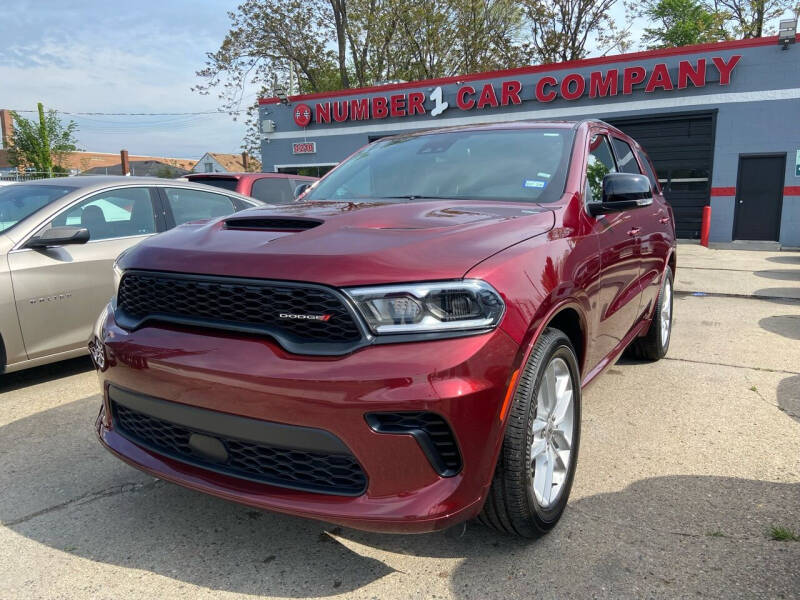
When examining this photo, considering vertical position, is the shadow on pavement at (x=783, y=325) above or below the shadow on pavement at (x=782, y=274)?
above

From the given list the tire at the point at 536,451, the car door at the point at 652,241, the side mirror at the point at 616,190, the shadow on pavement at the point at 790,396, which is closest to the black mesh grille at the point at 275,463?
the tire at the point at 536,451

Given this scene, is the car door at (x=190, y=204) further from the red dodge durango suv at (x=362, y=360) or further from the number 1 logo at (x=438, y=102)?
the number 1 logo at (x=438, y=102)

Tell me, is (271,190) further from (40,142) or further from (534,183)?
(40,142)

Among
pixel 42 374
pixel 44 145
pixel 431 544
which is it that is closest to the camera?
pixel 431 544

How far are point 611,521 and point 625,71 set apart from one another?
53.4 ft

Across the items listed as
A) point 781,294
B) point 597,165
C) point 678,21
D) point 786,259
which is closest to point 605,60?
point 786,259

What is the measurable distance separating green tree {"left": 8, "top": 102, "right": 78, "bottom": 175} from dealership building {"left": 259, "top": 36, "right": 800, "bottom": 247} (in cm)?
2816

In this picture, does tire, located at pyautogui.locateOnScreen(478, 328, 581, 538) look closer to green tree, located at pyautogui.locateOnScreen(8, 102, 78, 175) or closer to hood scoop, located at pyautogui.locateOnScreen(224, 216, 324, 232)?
hood scoop, located at pyautogui.locateOnScreen(224, 216, 324, 232)

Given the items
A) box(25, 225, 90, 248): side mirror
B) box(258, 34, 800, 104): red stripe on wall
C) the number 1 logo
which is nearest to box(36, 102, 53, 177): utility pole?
box(258, 34, 800, 104): red stripe on wall

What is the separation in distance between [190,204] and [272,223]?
3180 mm

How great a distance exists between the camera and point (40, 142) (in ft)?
119

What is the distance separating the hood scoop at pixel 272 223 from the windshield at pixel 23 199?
2.57 meters

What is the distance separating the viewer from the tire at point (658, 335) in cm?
464

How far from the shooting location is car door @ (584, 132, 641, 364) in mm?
2967
